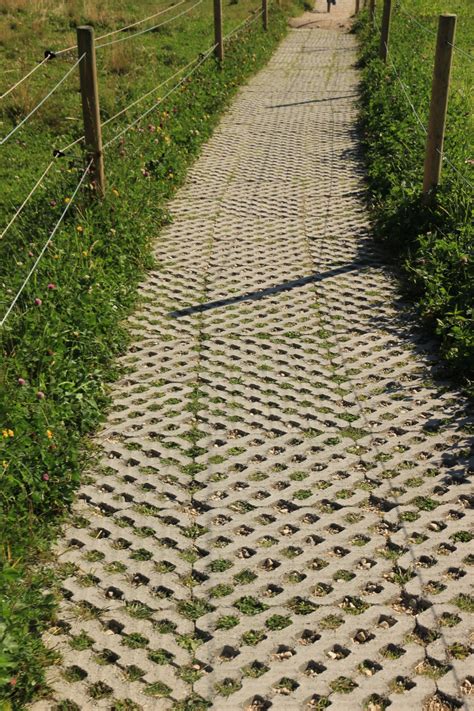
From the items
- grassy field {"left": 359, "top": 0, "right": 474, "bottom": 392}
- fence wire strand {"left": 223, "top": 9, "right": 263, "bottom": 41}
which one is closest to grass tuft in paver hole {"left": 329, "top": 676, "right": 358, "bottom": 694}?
grassy field {"left": 359, "top": 0, "right": 474, "bottom": 392}

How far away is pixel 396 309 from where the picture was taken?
7090 mm

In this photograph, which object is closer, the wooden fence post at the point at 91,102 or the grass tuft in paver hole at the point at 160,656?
the grass tuft in paver hole at the point at 160,656

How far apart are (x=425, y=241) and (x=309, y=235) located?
1.49m

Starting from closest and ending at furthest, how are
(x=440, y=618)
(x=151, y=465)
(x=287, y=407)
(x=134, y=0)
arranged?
(x=440, y=618), (x=151, y=465), (x=287, y=407), (x=134, y=0)

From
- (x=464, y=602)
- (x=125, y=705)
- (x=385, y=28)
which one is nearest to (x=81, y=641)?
(x=125, y=705)

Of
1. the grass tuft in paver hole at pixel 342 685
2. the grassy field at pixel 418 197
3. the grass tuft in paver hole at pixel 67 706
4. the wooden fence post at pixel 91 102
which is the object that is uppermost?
the wooden fence post at pixel 91 102

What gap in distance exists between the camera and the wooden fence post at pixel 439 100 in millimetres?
7758

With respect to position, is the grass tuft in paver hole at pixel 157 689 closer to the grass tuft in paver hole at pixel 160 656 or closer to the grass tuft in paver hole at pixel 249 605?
the grass tuft in paver hole at pixel 160 656

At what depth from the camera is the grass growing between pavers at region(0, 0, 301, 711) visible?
4070 millimetres

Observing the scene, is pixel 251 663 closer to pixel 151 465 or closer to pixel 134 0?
pixel 151 465

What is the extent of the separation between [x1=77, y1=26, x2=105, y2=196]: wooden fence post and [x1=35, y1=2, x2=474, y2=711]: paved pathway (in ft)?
3.14

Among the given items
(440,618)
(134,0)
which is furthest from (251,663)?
(134,0)

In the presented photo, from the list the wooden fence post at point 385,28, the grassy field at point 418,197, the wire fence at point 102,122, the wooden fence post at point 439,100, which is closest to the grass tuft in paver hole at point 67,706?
the wire fence at point 102,122

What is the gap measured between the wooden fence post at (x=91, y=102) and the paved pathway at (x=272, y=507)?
96cm
